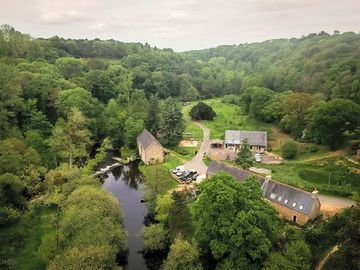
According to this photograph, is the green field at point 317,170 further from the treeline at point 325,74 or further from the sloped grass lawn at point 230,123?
the treeline at point 325,74

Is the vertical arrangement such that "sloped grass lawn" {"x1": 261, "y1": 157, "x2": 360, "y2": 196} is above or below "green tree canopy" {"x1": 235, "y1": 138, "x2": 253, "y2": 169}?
below

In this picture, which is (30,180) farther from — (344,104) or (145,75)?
(145,75)

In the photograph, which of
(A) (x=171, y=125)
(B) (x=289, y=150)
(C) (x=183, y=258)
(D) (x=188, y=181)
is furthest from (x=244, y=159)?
(C) (x=183, y=258)

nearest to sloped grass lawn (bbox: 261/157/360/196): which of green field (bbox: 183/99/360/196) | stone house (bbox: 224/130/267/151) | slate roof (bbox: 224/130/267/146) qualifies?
green field (bbox: 183/99/360/196)

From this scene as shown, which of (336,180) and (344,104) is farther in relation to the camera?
(344,104)

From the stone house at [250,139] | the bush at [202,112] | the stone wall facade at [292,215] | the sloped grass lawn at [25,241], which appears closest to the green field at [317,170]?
the stone house at [250,139]

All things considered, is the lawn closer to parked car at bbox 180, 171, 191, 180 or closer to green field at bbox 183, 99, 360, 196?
parked car at bbox 180, 171, 191, 180

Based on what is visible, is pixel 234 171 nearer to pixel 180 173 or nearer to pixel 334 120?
pixel 180 173

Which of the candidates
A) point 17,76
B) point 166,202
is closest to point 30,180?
point 166,202
